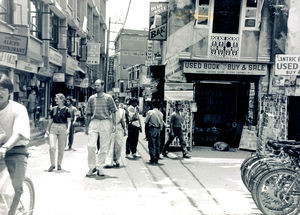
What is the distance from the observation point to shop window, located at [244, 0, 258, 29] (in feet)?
40.4

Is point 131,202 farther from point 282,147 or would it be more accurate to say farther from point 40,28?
point 40,28

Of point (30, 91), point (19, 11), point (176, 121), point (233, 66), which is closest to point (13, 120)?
point (176, 121)

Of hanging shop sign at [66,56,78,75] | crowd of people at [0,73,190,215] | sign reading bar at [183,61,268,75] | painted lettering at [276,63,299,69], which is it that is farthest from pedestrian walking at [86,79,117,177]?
hanging shop sign at [66,56,78,75]

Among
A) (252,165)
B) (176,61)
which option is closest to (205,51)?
(176,61)

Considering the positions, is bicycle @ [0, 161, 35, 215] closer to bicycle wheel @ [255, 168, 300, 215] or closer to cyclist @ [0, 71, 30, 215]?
cyclist @ [0, 71, 30, 215]

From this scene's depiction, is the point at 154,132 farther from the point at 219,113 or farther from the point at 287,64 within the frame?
the point at 219,113

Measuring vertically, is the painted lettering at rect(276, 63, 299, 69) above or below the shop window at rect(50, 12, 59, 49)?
below

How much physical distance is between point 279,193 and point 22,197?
12.4 feet

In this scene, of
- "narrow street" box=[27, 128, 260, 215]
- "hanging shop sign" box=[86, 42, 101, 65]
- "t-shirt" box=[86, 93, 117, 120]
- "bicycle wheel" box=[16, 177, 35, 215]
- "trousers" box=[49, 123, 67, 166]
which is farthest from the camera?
"hanging shop sign" box=[86, 42, 101, 65]

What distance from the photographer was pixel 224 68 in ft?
40.0

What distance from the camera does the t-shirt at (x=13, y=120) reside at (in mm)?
3629

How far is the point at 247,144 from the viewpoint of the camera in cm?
1289

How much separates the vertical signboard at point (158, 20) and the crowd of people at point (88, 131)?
3355 mm

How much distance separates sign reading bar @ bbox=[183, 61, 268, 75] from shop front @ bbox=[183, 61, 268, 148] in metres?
0.82
